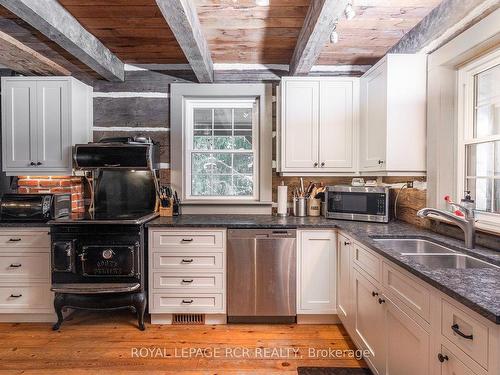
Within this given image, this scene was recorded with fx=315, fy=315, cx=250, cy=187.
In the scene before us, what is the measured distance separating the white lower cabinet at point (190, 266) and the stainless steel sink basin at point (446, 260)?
1502 millimetres

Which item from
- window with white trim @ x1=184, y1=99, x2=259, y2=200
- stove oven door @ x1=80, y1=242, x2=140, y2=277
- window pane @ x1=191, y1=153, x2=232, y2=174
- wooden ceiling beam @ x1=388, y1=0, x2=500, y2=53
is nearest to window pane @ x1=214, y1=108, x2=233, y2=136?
window with white trim @ x1=184, y1=99, x2=259, y2=200

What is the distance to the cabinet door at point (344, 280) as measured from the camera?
7.91 ft

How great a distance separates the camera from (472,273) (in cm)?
140

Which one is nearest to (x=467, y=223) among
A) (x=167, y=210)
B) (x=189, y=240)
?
(x=189, y=240)

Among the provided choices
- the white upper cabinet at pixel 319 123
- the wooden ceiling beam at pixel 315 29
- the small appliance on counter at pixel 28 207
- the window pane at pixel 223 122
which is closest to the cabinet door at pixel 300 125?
the white upper cabinet at pixel 319 123

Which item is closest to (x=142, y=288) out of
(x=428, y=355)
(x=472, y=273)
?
(x=428, y=355)

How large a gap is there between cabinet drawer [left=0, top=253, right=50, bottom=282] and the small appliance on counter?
32 cm

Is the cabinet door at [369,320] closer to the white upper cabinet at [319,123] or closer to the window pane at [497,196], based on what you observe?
the window pane at [497,196]

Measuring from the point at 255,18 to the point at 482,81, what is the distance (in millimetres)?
1632

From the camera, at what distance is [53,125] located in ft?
9.75

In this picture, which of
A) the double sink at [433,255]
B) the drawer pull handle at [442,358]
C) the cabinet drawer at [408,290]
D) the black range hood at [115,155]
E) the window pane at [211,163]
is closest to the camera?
the drawer pull handle at [442,358]

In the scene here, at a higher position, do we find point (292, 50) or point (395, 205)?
point (292, 50)

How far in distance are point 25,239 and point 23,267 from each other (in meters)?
0.25

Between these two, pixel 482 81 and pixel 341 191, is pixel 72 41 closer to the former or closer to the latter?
pixel 341 191
